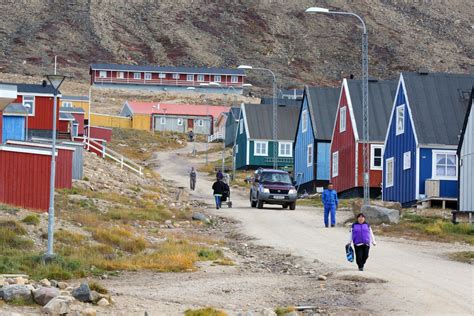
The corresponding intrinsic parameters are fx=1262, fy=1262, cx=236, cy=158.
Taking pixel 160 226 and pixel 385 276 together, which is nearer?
pixel 385 276

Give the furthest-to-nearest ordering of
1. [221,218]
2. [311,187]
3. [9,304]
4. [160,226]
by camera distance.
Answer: [311,187]
[221,218]
[160,226]
[9,304]

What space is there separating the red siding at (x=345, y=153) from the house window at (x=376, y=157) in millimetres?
989

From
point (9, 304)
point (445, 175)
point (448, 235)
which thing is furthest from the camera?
point (445, 175)

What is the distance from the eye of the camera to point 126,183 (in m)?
57.6

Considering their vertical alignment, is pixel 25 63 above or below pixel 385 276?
above

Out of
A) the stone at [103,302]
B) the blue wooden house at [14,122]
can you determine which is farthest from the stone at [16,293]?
the blue wooden house at [14,122]

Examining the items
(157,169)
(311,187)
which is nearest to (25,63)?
(157,169)

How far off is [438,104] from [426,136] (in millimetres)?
2025

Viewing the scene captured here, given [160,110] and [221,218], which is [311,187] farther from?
[160,110]

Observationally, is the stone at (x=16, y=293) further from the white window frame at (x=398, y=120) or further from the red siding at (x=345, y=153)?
the red siding at (x=345, y=153)

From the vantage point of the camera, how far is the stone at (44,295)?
2220 centimetres

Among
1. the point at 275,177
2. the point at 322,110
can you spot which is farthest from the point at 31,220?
the point at 322,110

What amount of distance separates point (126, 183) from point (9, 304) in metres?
35.4

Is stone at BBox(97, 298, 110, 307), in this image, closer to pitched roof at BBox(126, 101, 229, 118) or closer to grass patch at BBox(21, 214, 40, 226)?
grass patch at BBox(21, 214, 40, 226)
